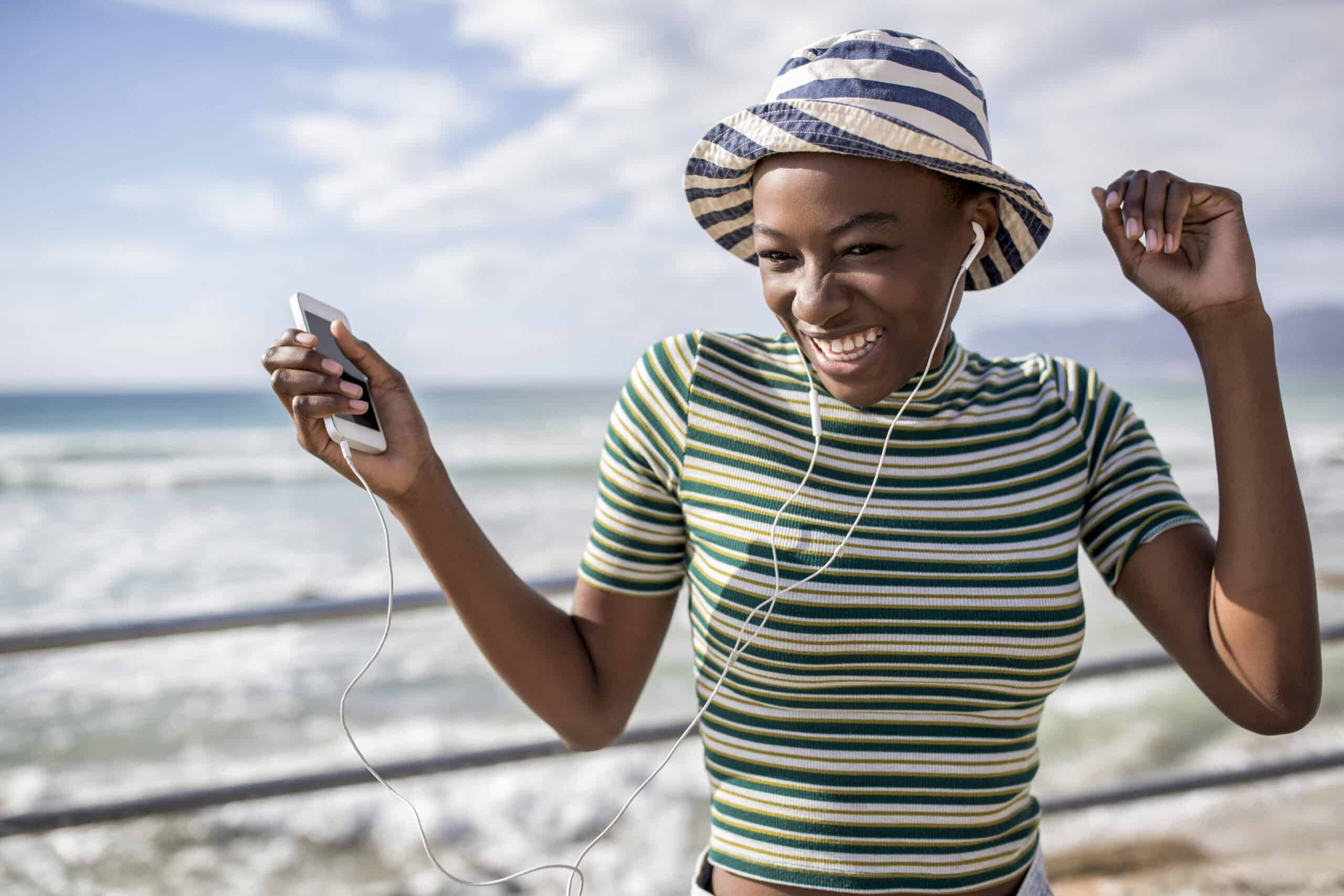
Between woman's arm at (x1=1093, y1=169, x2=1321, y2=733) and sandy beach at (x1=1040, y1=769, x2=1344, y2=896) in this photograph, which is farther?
sandy beach at (x1=1040, y1=769, x2=1344, y2=896)

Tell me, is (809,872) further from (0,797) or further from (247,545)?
Result: (247,545)

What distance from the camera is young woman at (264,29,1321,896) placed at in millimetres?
1041

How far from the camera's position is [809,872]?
1.09 meters

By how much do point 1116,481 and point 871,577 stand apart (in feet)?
1.15

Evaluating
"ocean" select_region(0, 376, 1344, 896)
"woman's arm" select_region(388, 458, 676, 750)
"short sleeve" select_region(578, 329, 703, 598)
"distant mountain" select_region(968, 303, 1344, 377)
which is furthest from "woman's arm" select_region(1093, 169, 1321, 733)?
"distant mountain" select_region(968, 303, 1344, 377)

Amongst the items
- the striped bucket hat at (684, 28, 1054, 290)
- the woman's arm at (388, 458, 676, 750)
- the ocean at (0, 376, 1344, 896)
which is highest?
the striped bucket hat at (684, 28, 1054, 290)

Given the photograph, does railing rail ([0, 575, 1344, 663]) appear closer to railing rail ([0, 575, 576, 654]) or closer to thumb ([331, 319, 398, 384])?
railing rail ([0, 575, 576, 654])

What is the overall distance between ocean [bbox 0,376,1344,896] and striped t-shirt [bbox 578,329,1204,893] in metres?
1.00

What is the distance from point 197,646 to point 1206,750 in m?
5.89

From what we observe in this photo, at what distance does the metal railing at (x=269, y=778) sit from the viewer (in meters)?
1.71

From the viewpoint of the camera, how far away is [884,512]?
112 centimetres

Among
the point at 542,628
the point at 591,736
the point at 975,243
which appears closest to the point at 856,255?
the point at 975,243

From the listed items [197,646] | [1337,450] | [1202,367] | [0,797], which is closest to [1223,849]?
[1202,367]

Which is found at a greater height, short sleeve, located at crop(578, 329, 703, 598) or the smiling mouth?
the smiling mouth
